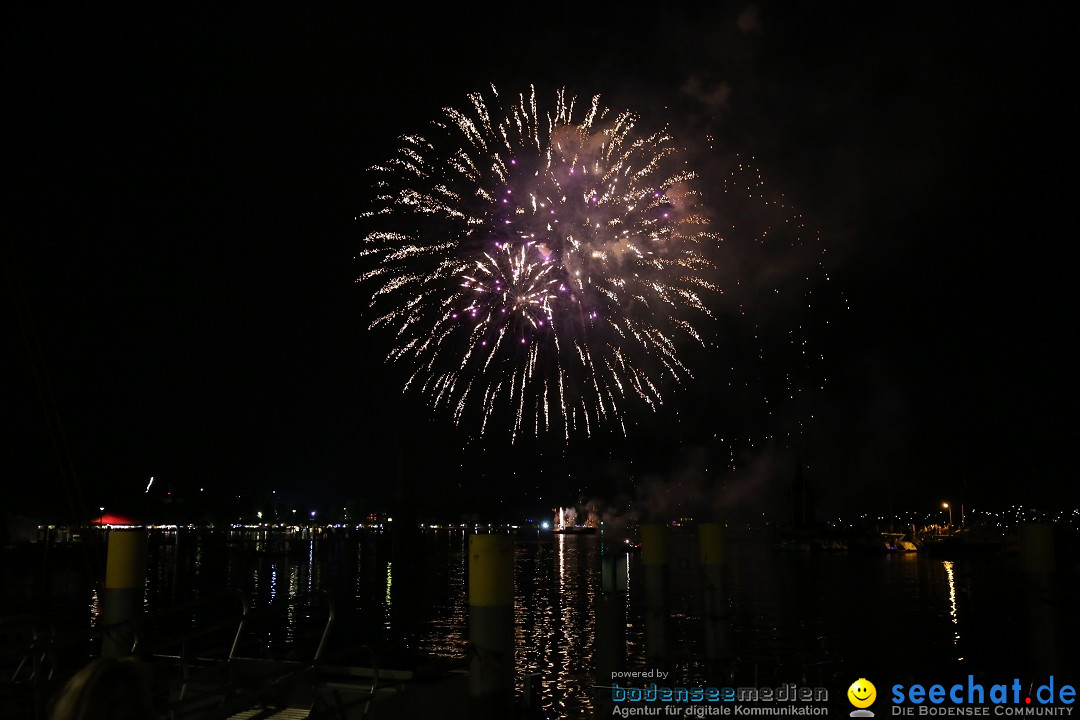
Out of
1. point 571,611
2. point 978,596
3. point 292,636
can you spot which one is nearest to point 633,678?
point 292,636

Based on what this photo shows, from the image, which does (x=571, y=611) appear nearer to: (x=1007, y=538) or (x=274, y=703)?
(x=274, y=703)

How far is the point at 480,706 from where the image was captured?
1035cm

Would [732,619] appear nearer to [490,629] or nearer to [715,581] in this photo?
[715,581]

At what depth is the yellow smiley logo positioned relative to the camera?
14643 mm

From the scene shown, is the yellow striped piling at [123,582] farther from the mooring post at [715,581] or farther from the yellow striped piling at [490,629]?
the mooring post at [715,581]

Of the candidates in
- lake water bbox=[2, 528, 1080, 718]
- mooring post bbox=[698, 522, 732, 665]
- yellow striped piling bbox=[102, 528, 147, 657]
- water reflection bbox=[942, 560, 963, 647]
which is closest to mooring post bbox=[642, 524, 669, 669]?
lake water bbox=[2, 528, 1080, 718]

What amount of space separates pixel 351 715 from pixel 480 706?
212 cm

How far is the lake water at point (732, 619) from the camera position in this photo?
23484 mm

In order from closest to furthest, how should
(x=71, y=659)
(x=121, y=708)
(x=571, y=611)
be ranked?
(x=121, y=708) → (x=71, y=659) → (x=571, y=611)

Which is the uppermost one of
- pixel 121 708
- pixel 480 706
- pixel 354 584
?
pixel 121 708

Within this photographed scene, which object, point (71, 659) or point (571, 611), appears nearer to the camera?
point (71, 659)

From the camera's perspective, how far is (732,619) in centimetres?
4716

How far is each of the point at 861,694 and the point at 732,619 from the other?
33.7m

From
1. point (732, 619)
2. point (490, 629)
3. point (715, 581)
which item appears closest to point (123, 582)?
point (490, 629)
